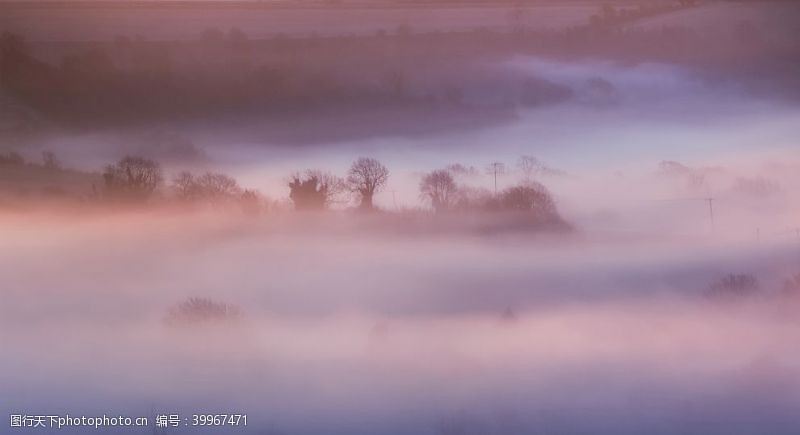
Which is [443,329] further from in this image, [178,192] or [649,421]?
[178,192]


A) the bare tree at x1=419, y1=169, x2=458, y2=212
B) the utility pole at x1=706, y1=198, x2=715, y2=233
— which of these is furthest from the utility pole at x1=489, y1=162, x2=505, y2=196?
the utility pole at x1=706, y1=198, x2=715, y2=233

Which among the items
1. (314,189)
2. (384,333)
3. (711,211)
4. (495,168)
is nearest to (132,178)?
(314,189)

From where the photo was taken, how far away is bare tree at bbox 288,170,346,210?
2.15m

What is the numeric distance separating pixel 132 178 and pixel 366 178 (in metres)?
0.59

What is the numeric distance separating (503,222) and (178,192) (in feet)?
2.72

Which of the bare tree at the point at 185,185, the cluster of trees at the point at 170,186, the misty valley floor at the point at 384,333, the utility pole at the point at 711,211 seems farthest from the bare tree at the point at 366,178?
the utility pole at the point at 711,211

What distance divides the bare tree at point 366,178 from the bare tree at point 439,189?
0.10m

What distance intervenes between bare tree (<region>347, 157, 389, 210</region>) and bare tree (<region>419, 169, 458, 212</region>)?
104 mm

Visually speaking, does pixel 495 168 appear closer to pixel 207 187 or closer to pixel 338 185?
pixel 338 185

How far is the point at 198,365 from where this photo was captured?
206 centimetres

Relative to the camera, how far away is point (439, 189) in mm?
2170

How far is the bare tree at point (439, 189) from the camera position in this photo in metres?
2.17

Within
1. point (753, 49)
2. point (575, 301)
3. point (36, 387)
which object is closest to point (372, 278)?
point (575, 301)

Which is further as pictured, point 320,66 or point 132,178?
point 320,66
